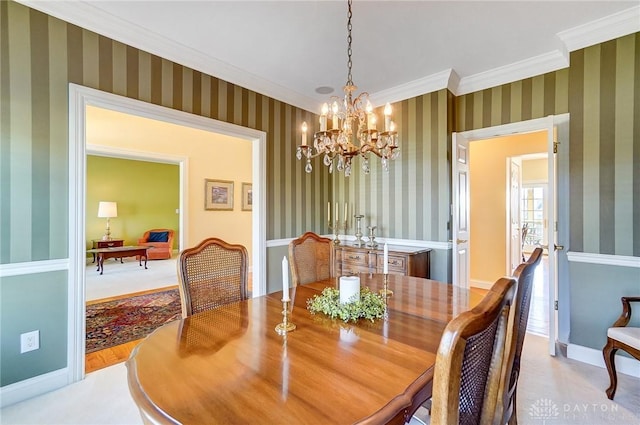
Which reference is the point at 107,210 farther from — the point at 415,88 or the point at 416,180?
the point at 415,88

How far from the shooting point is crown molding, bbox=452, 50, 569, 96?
111 inches

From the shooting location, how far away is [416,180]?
357 centimetres

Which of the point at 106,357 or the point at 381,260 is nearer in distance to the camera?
the point at 106,357

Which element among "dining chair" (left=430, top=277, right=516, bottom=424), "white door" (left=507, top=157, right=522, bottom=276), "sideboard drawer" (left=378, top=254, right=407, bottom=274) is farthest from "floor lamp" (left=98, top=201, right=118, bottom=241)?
"white door" (left=507, top=157, right=522, bottom=276)

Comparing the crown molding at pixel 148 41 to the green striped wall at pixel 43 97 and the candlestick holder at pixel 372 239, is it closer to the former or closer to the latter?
the green striped wall at pixel 43 97

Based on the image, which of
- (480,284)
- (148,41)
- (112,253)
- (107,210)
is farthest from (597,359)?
(107,210)

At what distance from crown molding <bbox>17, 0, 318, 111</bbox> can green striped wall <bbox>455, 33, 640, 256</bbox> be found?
2907mm

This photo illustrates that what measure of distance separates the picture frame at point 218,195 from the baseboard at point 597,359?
6.07 meters

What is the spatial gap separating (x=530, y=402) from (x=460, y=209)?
1.93m

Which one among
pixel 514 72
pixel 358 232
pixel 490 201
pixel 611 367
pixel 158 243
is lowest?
pixel 611 367

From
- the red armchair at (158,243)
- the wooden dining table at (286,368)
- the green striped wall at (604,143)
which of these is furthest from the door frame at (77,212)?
the red armchair at (158,243)

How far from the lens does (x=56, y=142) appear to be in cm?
215

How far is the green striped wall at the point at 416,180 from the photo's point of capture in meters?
3.36

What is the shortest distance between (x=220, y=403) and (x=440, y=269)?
3030 mm
